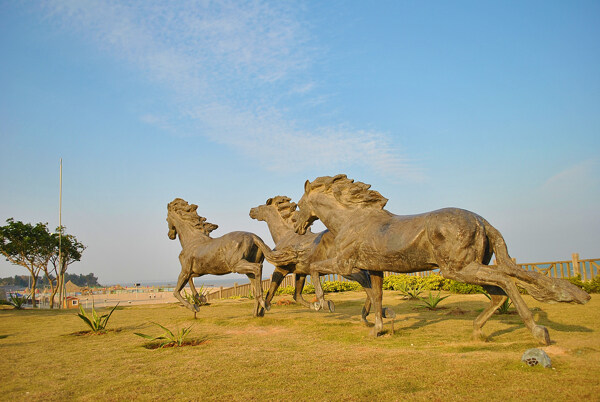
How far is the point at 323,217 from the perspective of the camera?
7.77 metres

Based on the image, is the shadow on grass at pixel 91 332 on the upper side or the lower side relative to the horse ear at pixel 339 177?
lower

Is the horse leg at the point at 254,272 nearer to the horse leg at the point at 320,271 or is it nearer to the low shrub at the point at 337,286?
the horse leg at the point at 320,271

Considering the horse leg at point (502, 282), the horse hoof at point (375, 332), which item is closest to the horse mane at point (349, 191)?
the horse leg at point (502, 282)

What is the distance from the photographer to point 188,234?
11523 mm

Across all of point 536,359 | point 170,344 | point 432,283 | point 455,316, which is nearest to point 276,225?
point 170,344

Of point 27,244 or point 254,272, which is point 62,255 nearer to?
point 27,244

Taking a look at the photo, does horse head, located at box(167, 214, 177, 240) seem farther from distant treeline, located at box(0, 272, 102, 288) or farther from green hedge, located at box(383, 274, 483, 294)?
distant treeline, located at box(0, 272, 102, 288)

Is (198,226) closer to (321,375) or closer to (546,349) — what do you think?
(321,375)

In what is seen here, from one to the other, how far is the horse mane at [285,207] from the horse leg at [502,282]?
17.1 feet

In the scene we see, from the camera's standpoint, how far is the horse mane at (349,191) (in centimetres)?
713

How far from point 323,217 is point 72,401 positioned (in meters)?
4.93

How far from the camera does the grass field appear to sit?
12.6 ft

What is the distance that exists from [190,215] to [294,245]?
394 cm

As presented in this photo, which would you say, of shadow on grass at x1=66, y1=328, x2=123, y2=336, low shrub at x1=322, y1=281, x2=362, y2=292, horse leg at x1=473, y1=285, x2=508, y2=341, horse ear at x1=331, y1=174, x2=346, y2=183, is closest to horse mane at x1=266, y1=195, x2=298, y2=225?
horse ear at x1=331, y1=174, x2=346, y2=183
